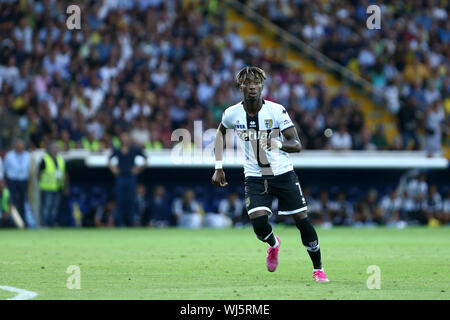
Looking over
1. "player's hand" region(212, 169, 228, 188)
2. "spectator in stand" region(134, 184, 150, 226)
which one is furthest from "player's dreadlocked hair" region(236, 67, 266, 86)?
"spectator in stand" region(134, 184, 150, 226)

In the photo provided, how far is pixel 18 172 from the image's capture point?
23.7m

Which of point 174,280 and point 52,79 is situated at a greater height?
point 52,79

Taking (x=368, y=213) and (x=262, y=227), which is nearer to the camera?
(x=262, y=227)

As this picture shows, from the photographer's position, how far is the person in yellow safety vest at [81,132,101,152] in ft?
80.4

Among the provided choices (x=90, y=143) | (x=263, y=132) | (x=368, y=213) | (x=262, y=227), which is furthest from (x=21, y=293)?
(x=368, y=213)

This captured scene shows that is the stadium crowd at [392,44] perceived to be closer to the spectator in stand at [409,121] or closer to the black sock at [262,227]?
the spectator in stand at [409,121]

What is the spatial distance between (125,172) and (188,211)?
8.39 feet

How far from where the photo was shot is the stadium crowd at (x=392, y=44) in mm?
29055

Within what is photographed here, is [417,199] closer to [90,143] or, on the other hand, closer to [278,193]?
[90,143]

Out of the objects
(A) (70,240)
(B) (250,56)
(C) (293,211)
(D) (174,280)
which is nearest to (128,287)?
(D) (174,280)

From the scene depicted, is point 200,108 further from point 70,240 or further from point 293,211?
point 293,211

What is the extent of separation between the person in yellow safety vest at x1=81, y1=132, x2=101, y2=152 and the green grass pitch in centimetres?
352

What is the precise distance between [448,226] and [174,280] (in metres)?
16.3
